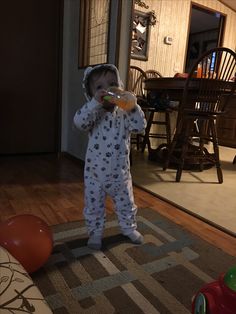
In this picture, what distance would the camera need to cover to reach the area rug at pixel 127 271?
78cm

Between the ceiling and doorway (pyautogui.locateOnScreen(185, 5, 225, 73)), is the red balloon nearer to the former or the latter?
the ceiling

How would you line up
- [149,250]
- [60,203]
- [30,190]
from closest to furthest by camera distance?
1. [149,250]
2. [60,203]
3. [30,190]

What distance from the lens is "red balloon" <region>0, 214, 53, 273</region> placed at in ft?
2.76

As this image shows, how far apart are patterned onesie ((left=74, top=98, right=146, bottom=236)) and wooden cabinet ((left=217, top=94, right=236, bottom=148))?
9.84 feet

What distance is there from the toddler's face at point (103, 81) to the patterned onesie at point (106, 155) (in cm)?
8

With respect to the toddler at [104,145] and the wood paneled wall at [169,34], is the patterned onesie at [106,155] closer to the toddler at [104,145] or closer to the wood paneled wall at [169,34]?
the toddler at [104,145]

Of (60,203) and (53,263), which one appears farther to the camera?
(60,203)

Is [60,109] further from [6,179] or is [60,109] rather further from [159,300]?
[159,300]

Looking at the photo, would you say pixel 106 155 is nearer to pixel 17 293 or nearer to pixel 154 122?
pixel 17 293

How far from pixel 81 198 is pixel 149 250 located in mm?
616

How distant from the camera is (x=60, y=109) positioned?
8.52 feet

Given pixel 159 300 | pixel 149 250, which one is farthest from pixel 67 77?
pixel 159 300

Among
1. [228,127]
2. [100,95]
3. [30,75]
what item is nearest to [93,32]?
[30,75]

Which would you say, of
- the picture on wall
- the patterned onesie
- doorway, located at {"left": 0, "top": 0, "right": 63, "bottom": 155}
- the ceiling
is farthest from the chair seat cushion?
the ceiling
